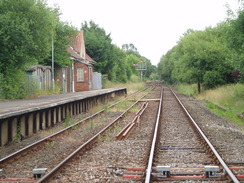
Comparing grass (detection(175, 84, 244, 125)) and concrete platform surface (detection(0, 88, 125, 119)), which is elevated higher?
concrete platform surface (detection(0, 88, 125, 119))

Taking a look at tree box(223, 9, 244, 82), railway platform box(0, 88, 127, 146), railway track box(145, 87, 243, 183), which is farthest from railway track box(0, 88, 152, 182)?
tree box(223, 9, 244, 82)

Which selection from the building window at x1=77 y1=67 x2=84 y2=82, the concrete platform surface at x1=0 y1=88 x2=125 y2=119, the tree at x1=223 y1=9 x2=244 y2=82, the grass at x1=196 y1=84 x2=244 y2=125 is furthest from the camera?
the building window at x1=77 y1=67 x2=84 y2=82

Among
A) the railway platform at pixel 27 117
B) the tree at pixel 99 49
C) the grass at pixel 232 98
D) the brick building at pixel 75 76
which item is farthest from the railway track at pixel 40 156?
the tree at pixel 99 49

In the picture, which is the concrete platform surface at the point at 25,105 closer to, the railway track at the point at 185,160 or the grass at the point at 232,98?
the railway track at the point at 185,160

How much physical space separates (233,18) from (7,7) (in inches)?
460

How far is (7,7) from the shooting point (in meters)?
17.6

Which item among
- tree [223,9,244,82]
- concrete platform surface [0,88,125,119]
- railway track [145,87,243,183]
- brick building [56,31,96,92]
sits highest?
tree [223,9,244,82]

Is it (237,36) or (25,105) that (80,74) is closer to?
(237,36)

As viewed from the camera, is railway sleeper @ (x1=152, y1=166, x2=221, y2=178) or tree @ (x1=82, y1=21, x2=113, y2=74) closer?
railway sleeper @ (x1=152, y1=166, x2=221, y2=178)

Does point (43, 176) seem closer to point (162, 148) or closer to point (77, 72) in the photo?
point (162, 148)

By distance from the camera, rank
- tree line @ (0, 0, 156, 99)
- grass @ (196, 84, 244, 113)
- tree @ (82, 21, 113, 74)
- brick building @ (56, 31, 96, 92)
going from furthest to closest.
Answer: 1. tree @ (82, 21, 113, 74)
2. brick building @ (56, 31, 96, 92)
3. grass @ (196, 84, 244, 113)
4. tree line @ (0, 0, 156, 99)

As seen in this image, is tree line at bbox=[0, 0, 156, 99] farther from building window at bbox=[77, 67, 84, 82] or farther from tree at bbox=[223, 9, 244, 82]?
building window at bbox=[77, 67, 84, 82]

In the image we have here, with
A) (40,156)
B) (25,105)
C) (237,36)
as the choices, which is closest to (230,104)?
(237,36)

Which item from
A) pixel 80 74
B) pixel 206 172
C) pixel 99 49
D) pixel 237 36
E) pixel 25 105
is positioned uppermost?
pixel 99 49
